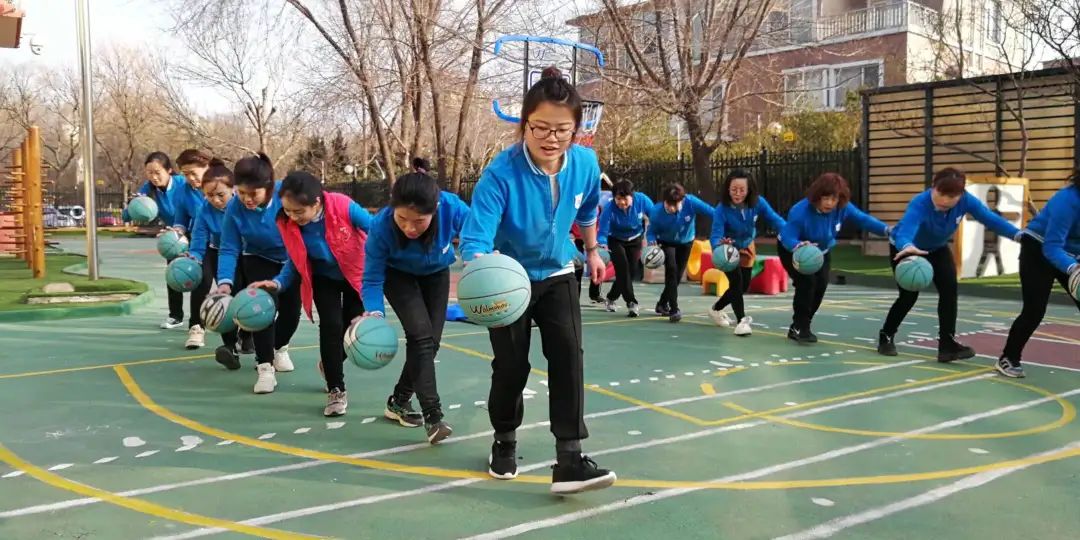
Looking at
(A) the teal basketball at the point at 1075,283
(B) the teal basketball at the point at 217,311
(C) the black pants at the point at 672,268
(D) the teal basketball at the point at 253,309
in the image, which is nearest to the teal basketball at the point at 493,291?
(D) the teal basketball at the point at 253,309

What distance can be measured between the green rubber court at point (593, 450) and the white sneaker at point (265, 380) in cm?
8

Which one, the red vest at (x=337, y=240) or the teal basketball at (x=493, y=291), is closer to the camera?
the teal basketball at (x=493, y=291)

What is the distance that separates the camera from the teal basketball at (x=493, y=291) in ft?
11.8

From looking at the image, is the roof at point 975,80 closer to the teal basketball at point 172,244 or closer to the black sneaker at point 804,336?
the black sneaker at point 804,336

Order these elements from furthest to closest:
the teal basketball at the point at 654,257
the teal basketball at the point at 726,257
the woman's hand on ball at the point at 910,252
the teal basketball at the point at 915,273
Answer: the teal basketball at the point at 654,257
the teal basketball at the point at 726,257
the woman's hand on ball at the point at 910,252
the teal basketball at the point at 915,273

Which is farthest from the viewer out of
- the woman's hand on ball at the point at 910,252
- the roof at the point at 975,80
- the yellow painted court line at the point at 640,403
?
the roof at the point at 975,80

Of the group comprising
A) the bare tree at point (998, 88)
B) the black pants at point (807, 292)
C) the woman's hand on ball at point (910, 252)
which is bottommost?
the black pants at point (807, 292)

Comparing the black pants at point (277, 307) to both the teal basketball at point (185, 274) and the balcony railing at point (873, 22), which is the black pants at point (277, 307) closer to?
the teal basketball at point (185, 274)

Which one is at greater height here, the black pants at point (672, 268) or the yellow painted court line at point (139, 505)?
the black pants at point (672, 268)

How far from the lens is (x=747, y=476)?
4.24 meters

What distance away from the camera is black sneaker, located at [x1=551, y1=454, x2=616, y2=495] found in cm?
389

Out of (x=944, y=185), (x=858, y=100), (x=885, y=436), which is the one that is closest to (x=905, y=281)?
(x=944, y=185)

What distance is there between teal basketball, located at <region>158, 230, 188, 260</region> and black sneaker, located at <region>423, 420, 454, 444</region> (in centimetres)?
481

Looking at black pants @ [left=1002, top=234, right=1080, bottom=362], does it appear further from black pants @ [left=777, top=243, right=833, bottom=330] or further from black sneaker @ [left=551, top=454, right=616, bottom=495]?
black sneaker @ [left=551, top=454, right=616, bottom=495]
